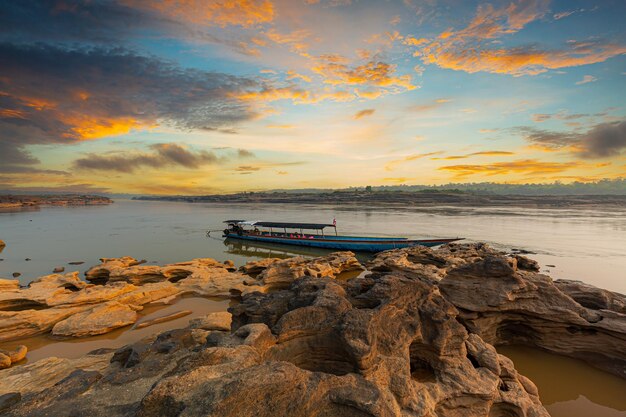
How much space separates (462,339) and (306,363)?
14.1 feet

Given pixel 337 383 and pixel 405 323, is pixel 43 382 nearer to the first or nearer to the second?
pixel 337 383

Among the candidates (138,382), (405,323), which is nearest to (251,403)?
(138,382)

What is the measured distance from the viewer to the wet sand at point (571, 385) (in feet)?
28.0

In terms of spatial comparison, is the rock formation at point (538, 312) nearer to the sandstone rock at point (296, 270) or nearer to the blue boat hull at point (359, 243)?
the sandstone rock at point (296, 270)

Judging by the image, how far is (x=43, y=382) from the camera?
346 inches

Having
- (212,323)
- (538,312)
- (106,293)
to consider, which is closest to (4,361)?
(106,293)

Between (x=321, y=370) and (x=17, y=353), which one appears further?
(x=17, y=353)

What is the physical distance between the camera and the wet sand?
855 centimetres

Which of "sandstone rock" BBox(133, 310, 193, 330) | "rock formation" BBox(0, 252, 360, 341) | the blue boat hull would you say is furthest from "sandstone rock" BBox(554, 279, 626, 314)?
the blue boat hull

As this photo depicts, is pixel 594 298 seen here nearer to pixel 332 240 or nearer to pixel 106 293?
pixel 106 293

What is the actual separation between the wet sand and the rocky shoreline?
0.42 m

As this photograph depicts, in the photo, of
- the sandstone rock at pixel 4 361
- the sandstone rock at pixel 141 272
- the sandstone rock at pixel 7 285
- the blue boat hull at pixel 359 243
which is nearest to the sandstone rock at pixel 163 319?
the sandstone rock at pixel 4 361

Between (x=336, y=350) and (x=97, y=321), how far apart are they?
13297mm

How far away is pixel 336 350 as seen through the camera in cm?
673
